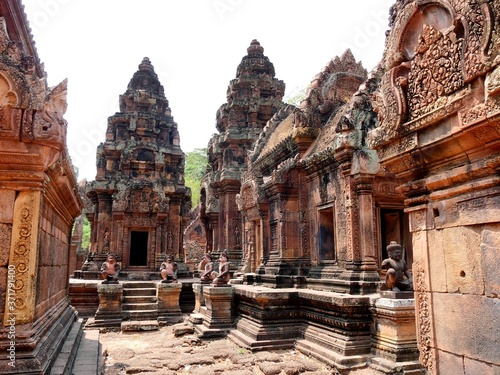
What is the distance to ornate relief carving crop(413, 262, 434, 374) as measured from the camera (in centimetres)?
324

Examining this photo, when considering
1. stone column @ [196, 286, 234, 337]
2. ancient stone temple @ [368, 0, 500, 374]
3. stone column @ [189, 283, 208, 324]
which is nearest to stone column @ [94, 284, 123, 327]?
stone column @ [189, 283, 208, 324]

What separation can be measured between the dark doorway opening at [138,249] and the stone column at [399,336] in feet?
45.5

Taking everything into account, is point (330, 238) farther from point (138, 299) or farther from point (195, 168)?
point (195, 168)

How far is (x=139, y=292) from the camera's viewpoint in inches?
579

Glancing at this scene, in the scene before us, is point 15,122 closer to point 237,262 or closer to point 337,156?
point 337,156

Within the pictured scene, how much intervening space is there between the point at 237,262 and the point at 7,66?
1498cm

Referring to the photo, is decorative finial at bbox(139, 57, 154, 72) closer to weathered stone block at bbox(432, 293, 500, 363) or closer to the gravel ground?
the gravel ground

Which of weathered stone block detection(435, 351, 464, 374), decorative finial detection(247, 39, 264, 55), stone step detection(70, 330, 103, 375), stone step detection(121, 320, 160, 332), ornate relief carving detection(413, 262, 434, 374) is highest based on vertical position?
decorative finial detection(247, 39, 264, 55)

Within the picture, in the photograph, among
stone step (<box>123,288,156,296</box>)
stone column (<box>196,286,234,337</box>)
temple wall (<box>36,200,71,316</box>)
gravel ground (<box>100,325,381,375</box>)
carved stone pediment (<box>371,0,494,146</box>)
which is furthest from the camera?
stone step (<box>123,288,156,296</box>)

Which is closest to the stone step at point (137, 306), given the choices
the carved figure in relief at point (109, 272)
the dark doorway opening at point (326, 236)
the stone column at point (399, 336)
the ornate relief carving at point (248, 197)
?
the carved figure in relief at point (109, 272)

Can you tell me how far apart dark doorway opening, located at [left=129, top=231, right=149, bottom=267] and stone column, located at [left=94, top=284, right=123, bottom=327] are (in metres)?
5.77

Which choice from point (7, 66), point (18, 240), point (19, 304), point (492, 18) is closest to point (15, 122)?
point (7, 66)

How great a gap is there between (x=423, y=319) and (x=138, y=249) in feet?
56.3

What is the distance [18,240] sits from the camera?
12.1 feet
